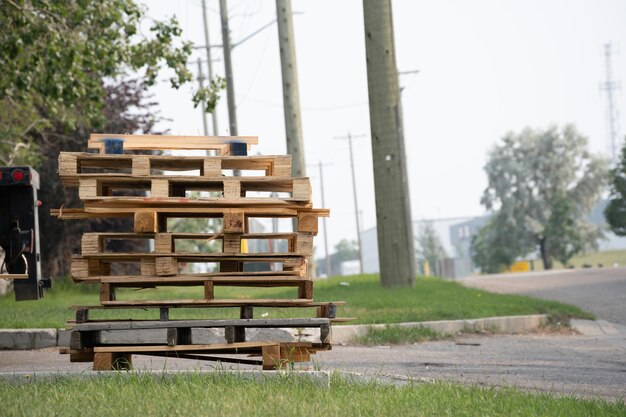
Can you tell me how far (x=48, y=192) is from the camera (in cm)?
2864

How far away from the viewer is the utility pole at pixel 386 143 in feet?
65.9

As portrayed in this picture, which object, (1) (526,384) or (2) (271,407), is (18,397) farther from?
(1) (526,384)

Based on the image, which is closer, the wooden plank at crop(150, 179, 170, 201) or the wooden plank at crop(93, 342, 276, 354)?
the wooden plank at crop(93, 342, 276, 354)

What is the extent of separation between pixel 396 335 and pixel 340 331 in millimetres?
741

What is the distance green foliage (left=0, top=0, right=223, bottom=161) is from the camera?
19.1 metres

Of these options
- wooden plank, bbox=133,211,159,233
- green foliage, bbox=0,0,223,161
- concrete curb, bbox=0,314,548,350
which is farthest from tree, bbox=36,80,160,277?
wooden plank, bbox=133,211,159,233

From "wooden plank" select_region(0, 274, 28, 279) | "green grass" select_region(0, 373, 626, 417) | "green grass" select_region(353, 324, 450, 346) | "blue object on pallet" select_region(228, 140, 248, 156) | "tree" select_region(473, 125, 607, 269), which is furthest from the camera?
"tree" select_region(473, 125, 607, 269)

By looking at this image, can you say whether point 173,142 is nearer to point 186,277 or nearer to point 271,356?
point 186,277

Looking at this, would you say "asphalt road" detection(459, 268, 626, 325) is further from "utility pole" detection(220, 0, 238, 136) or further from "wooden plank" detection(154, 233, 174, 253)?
"wooden plank" detection(154, 233, 174, 253)

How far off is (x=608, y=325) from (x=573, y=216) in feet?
218

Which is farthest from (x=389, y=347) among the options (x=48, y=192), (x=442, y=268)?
(x=442, y=268)

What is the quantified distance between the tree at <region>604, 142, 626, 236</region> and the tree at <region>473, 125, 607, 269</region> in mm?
13946

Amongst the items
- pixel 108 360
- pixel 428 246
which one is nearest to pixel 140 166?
pixel 108 360

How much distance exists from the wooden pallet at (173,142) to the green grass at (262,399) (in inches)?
84.5
